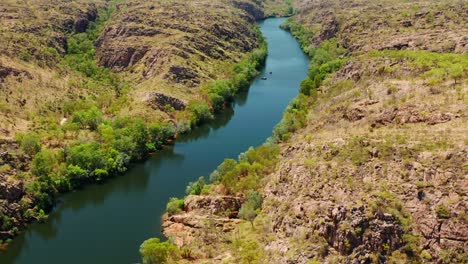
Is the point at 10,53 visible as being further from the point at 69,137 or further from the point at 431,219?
the point at 431,219

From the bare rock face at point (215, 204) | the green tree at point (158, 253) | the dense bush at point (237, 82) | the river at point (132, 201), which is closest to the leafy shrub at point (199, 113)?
the river at point (132, 201)

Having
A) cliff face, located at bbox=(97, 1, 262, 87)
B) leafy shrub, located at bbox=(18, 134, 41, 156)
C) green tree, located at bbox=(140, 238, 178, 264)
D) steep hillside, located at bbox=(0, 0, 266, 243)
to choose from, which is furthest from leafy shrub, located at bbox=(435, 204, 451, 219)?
cliff face, located at bbox=(97, 1, 262, 87)

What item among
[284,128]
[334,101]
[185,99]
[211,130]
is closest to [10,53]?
[185,99]

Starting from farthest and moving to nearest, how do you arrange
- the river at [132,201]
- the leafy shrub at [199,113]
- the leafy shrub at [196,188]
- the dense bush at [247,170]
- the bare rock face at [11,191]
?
the leafy shrub at [199,113]
the leafy shrub at [196,188]
the dense bush at [247,170]
the bare rock face at [11,191]
the river at [132,201]

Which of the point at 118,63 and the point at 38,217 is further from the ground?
the point at 118,63

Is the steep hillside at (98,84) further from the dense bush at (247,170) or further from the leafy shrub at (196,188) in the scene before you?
the dense bush at (247,170)
